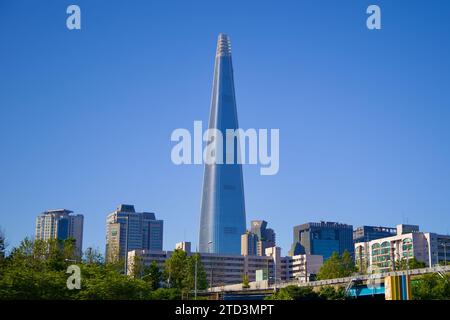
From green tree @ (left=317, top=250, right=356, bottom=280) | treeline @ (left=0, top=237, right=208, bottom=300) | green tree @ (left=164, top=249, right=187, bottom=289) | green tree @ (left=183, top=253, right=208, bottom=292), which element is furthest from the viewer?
green tree @ (left=317, top=250, right=356, bottom=280)

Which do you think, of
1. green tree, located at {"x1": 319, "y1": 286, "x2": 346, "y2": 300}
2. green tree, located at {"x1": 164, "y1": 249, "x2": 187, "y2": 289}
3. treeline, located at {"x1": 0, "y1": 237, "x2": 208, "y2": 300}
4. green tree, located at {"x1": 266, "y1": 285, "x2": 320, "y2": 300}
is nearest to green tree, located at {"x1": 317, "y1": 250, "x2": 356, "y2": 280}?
green tree, located at {"x1": 164, "y1": 249, "x2": 187, "y2": 289}

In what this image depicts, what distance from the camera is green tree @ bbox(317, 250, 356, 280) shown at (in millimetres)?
120887

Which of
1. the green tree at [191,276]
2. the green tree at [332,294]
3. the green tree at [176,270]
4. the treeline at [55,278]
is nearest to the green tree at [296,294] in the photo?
the green tree at [332,294]

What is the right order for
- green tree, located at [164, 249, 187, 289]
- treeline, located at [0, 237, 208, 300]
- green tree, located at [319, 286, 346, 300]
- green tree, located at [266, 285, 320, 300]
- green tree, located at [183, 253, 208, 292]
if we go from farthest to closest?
green tree, located at [164, 249, 187, 289]
green tree, located at [183, 253, 208, 292]
green tree, located at [266, 285, 320, 300]
green tree, located at [319, 286, 346, 300]
treeline, located at [0, 237, 208, 300]

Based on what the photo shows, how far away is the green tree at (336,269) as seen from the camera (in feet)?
397

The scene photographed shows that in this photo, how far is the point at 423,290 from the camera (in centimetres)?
6512

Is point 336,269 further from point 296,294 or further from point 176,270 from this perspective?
point 296,294

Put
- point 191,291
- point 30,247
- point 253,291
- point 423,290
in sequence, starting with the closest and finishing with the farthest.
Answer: point 423,290 < point 30,247 < point 191,291 < point 253,291

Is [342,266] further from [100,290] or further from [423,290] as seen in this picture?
[100,290]

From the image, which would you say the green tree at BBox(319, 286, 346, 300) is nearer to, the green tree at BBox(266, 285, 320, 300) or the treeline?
the green tree at BBox(266, 285, 320, 300)

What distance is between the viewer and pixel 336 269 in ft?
401

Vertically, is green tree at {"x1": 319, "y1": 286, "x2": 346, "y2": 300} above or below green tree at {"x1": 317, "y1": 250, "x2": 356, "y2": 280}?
below
